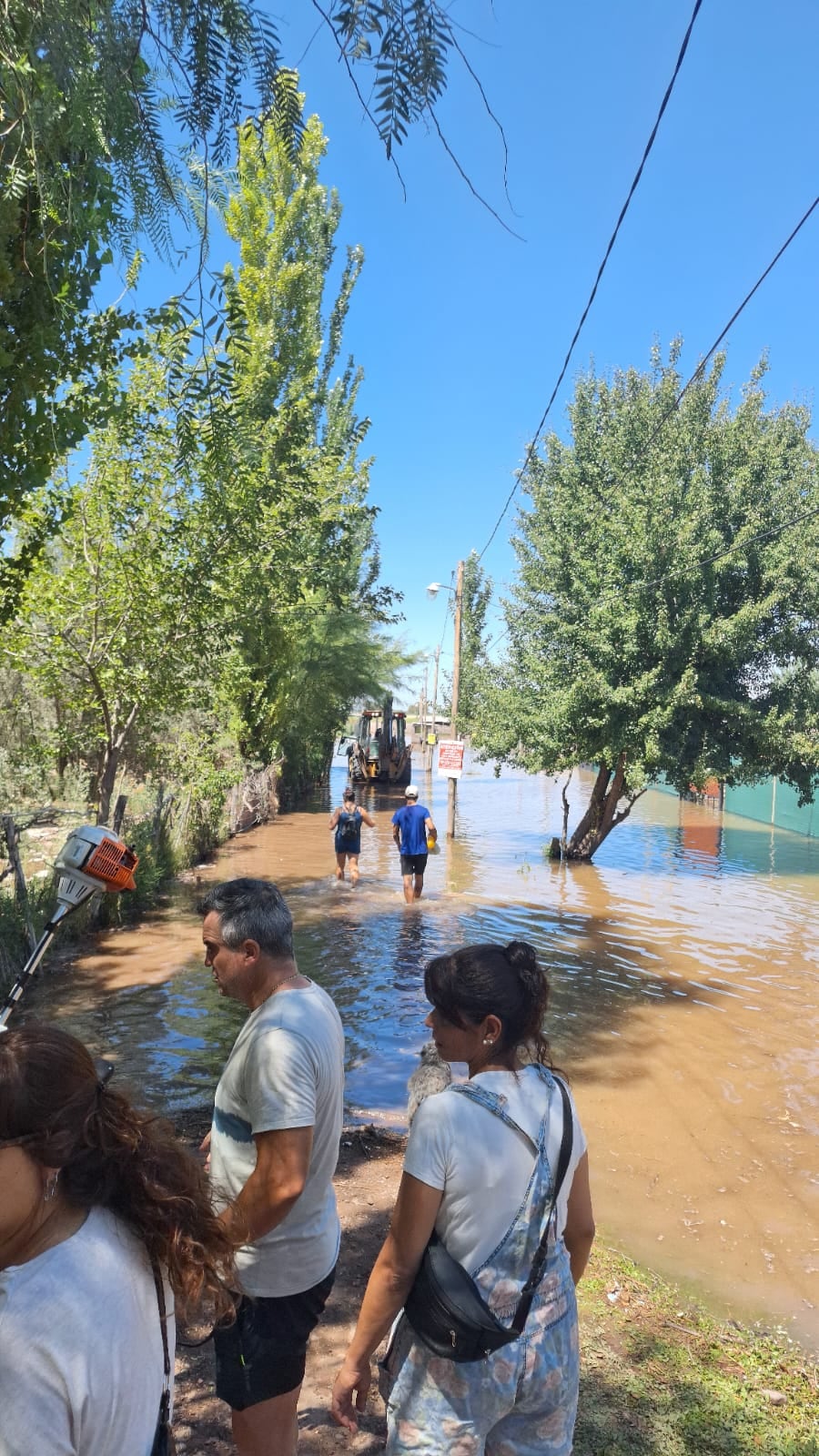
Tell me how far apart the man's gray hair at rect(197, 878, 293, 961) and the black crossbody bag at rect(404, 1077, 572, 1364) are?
802 mm

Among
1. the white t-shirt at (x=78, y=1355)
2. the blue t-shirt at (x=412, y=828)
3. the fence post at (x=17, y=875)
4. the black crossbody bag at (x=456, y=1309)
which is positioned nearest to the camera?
the white t-shirt at (x=78, y=1355)

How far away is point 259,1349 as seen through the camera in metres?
2.11

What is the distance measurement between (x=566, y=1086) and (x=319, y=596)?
1870cm

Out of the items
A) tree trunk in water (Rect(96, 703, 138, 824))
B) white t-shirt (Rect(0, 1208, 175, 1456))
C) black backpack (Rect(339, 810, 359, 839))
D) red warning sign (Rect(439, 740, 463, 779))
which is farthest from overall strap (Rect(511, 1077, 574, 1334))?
red warning sign (Rect(439, 740, 463, 779))

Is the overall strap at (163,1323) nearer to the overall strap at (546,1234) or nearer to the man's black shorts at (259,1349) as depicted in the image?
the overall strap at (546,1234)

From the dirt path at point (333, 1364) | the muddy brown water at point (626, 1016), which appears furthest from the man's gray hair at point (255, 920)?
the muddy brown water at point (626, 1016)

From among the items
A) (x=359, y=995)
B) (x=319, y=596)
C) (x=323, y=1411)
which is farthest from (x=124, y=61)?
(x=319, y=596)

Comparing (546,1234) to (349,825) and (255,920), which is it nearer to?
(255,920)

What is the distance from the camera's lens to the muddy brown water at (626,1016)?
5.08m

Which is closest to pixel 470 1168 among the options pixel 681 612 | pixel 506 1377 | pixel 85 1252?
pixel 506 1377

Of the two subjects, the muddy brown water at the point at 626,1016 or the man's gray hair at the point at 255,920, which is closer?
the man's gray hair at the point at 255,920

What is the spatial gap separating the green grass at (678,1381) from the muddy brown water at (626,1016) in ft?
1.40

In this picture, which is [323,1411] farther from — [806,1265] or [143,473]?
[143,473]

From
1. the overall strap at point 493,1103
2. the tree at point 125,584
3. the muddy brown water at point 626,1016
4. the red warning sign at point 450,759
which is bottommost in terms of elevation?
the muddy brown water at point 626,1016
